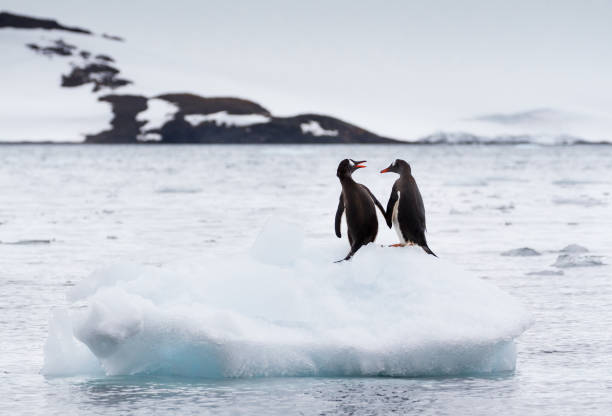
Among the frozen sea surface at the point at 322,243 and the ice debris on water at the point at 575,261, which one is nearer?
the frozen sea surface at the point at 322,243

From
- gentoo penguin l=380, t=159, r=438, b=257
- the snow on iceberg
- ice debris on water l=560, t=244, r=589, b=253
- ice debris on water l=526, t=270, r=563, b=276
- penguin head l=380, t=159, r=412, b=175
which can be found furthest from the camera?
ice debris on water l=560, t=244, r=589, b=253

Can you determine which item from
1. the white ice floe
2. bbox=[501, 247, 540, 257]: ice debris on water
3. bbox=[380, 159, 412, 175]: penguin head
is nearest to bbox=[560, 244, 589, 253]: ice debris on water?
bbox=[501, 247, 540, 257]: ice debris on water

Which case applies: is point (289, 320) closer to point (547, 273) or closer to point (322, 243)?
point (322, 243)

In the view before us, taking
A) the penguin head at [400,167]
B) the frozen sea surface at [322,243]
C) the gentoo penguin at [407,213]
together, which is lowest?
the frozen sea surface at [322,243]

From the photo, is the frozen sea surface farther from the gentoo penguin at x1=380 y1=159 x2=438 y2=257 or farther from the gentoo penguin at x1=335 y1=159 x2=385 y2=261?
the gentoo penguin at x1=380 y1=159 x2=438 y2=257

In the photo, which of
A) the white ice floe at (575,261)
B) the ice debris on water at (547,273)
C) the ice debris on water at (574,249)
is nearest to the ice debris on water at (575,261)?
the white ice floe at (575,261)

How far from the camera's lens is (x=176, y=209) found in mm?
21906

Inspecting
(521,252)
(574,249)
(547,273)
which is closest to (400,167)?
(547,273)

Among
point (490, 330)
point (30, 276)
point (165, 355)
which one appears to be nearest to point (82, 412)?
point (165, 355)

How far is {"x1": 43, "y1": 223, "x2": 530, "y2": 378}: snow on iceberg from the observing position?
5.74 metres

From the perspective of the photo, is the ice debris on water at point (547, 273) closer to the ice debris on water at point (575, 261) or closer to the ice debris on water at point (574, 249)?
the ice debris on water at point (575, 261)

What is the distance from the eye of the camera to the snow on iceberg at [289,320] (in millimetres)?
5742

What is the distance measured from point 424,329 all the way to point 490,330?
1.27ft

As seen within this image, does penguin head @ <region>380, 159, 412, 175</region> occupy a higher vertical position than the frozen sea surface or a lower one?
higher
